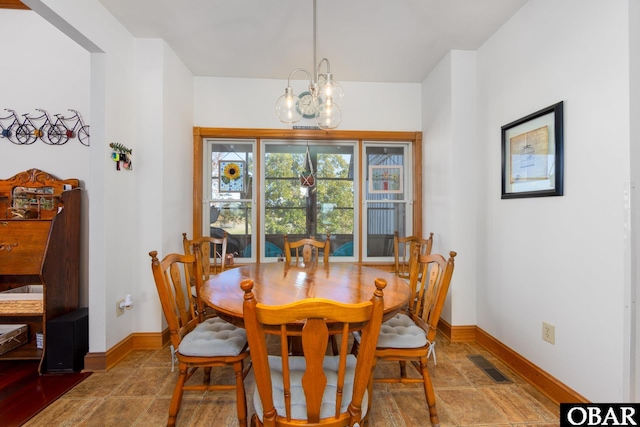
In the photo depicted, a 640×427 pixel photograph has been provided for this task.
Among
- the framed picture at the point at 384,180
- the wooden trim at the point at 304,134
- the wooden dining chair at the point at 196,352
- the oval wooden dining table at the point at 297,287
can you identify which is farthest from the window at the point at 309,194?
the wooden dining chair at the point at 196,352

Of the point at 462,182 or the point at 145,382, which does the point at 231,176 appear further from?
the point at 462,182

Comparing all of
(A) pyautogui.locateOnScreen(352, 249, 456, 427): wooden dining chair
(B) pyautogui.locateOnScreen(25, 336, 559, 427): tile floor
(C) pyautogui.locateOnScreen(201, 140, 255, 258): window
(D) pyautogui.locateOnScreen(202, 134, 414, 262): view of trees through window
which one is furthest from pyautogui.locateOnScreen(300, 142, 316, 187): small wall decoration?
(B) pyautogui.locateOnScreen(25, 336, 559, 427): tile floor

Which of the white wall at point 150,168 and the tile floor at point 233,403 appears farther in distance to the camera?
the white wall at point 150,168

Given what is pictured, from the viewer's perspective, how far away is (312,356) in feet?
3.01

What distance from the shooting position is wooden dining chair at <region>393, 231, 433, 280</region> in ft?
9.48

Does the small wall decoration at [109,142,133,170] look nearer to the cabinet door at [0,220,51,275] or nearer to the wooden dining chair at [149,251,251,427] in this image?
the cabinet door at [0,220,51,275]

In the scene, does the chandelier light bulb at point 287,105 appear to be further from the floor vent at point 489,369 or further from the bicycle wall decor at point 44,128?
the floor vent at point 489,369

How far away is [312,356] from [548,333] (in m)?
1.86

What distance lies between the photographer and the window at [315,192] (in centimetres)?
335

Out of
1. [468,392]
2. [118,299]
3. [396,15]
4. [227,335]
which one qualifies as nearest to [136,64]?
[118,299]

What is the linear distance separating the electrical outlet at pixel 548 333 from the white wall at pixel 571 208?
0.03 meters

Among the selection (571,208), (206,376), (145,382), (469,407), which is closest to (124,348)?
(145,382)

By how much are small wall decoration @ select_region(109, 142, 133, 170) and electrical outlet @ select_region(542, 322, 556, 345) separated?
342 cm

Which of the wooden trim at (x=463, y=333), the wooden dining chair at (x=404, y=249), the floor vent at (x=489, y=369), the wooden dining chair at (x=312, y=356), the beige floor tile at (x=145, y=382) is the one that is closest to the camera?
the wooden dining chair at (x=312, y=356)
